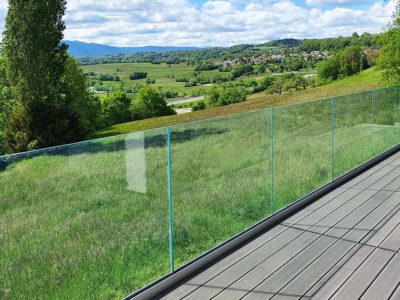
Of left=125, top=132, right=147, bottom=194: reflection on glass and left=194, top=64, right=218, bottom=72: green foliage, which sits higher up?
left=194, top=64, right=218, bottom=72: green foliage

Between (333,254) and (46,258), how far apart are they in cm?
300

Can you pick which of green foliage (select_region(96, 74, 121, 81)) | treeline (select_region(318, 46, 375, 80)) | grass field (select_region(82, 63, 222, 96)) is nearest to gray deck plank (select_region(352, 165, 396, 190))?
treeline (select_region(318, 46, 375, 80))

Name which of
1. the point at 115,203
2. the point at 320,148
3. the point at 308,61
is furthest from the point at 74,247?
the point at 308,61

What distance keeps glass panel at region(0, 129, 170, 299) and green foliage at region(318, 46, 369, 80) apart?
74.9 meters

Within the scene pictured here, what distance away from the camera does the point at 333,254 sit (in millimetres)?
4625

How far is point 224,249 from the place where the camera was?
188 inches

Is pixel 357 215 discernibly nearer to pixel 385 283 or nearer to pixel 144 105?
pixel 385 283

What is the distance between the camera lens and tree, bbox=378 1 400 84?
14953mm

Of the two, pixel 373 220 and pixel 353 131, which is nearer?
pixel 373 220

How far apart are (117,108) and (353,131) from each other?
79.0 m

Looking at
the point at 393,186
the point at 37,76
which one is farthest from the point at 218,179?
the point at 37,76

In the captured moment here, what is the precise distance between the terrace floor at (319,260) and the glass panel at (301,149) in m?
0.40

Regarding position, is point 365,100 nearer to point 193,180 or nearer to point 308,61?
point 193,180

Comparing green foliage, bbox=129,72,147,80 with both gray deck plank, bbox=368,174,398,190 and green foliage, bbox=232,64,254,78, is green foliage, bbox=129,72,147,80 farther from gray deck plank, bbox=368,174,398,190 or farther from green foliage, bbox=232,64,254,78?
gray deck plank, bbox=368,174,398,190
